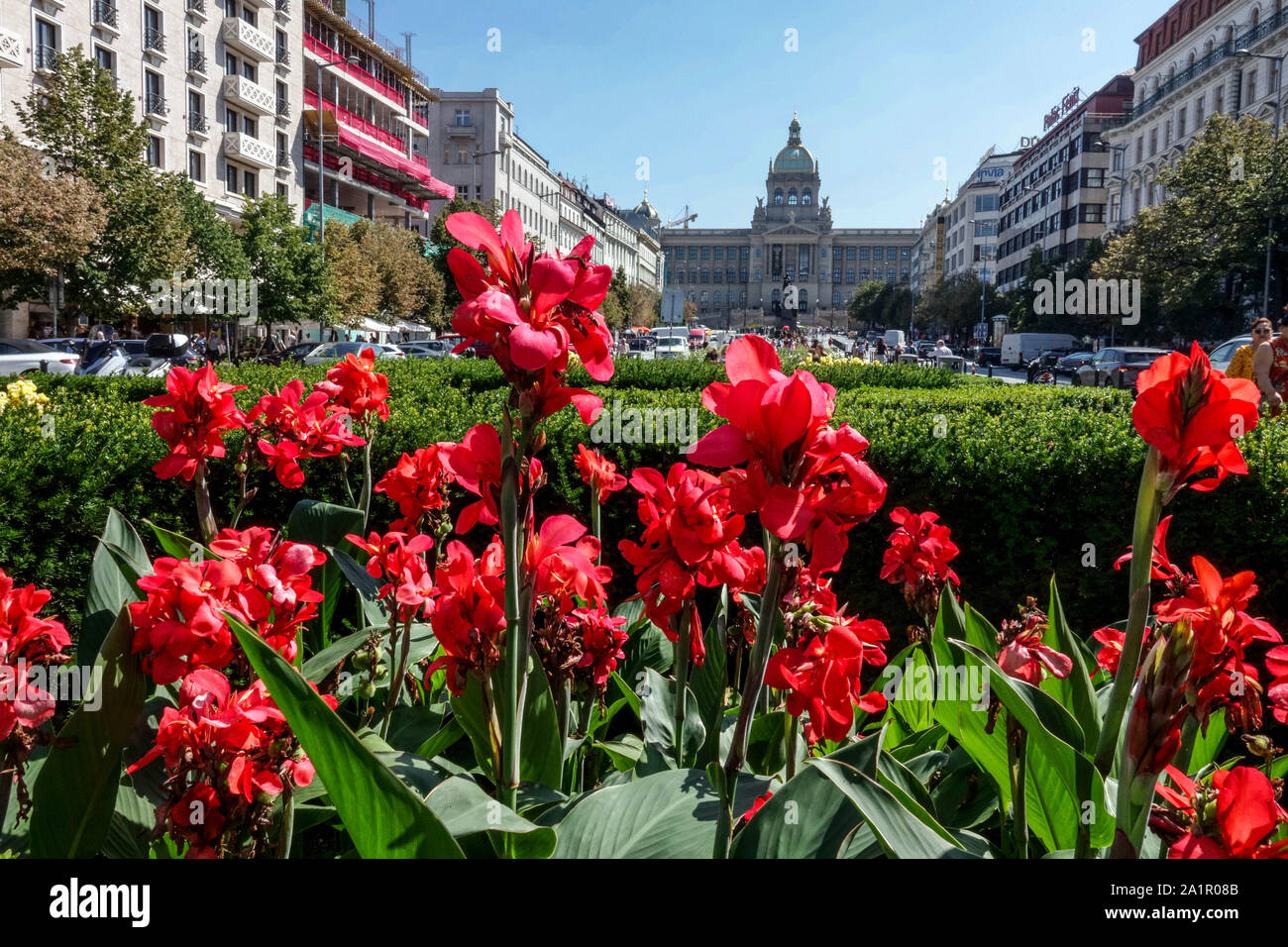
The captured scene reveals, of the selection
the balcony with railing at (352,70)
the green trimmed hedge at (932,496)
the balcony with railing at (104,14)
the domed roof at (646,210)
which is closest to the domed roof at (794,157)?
the domed roof at (646,210)

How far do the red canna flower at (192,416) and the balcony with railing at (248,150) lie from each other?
1519 inches

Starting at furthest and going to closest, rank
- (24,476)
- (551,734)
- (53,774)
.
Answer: (24,476) < (551,734) < (53,774)

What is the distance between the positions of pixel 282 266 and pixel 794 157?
132 metres

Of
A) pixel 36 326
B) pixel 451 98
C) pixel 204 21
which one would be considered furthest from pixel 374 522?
pixel 451 98

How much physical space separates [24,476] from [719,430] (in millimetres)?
3873

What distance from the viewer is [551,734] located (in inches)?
76.0

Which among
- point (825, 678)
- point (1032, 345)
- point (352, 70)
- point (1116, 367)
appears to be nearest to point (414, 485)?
point (825, 678)

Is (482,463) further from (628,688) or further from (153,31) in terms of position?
(153,31)

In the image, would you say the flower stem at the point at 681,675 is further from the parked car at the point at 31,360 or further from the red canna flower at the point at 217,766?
the parked car at the point at 31,360

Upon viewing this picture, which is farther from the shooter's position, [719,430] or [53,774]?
[53,774]

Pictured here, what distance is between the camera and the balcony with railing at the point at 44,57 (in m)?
27.9

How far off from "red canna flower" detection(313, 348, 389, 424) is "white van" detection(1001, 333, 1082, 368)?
45769mm

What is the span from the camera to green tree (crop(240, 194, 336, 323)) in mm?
30469
